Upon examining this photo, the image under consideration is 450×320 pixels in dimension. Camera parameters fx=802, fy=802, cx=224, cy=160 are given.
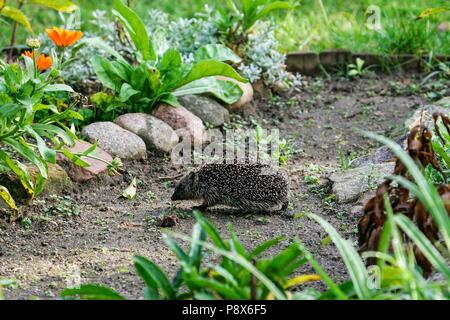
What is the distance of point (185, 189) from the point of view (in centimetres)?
625

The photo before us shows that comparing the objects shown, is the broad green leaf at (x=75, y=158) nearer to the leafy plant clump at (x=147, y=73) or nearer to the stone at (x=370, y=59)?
the leafy plant clump at (x=147, y=73)

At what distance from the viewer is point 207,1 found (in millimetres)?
11023

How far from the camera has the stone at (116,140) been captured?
7.02 m

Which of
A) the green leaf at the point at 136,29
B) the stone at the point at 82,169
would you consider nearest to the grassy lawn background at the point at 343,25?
the green leaf at the point at 136,29

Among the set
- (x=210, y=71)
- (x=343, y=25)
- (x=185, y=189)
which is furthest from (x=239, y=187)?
(x=343, y=25)

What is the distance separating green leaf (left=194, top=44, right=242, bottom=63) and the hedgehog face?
1.90 m

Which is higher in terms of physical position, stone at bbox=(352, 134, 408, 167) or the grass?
the grass

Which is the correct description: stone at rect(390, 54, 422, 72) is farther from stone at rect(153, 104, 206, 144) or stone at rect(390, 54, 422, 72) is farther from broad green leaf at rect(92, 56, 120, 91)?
broad green leaf at rect(92, 56, 120, 91)

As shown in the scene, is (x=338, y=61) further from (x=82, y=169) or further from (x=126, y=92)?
(x=82, y=169)

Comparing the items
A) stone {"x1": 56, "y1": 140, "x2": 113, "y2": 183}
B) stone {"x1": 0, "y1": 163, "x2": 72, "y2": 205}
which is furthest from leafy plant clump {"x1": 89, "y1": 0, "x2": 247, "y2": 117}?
stone {"x1": 0, "y1": 163, "x2": 72, "y2": 205}

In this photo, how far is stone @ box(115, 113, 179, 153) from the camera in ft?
24.0

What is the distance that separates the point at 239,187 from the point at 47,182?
1.52m

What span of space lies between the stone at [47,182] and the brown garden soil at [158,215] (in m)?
0.08

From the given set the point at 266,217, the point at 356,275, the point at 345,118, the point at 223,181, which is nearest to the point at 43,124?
the point at 223,181
